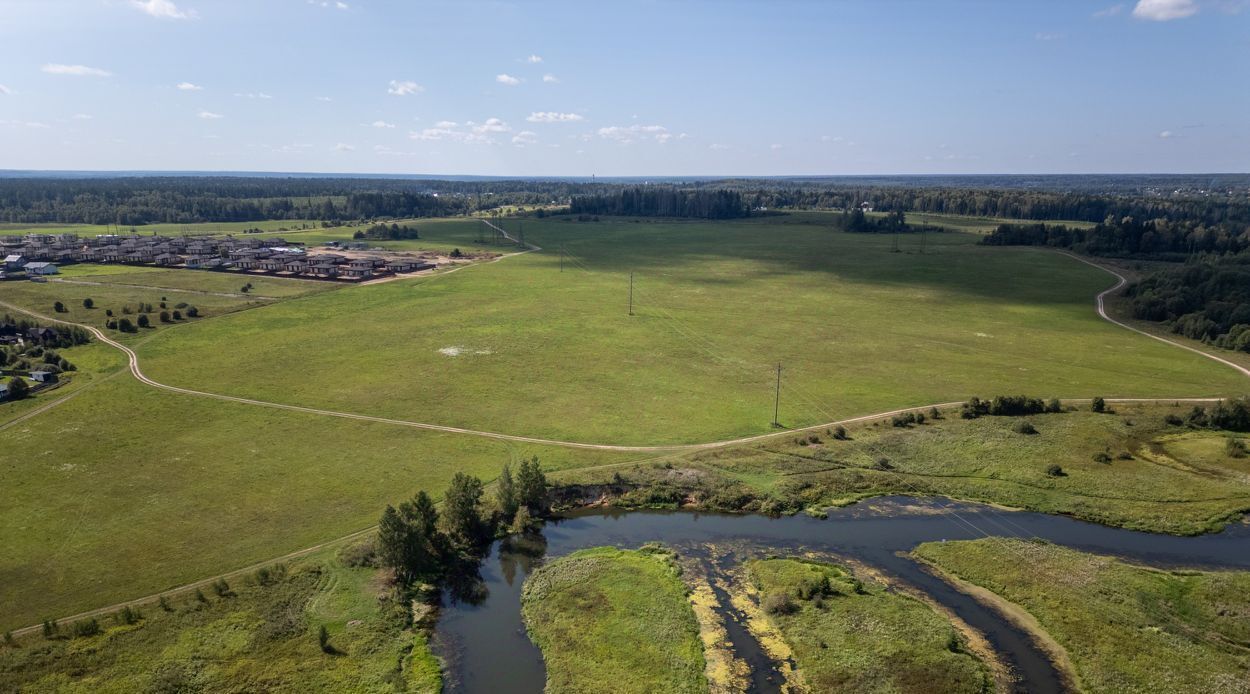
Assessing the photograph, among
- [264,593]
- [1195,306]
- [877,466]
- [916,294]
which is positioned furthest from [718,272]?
[264,593]

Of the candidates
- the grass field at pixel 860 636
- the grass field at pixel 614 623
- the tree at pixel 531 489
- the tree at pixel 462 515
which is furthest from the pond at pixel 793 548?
the grass field at pixel 860 636

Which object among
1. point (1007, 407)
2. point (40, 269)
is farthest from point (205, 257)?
point (1007, 407)

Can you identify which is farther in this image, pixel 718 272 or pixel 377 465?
pixel 718 272

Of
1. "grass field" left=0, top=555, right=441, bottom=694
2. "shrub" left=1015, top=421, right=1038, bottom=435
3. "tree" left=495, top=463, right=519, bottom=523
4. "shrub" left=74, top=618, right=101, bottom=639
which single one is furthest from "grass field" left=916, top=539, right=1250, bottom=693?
"shrub" left=74, top=618, right=101, bottom=639

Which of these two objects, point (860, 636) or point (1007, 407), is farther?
point (1007, 407)

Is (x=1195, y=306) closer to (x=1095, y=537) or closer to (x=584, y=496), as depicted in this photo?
(x=1095, y=537)

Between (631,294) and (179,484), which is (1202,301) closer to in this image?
(631,294)
